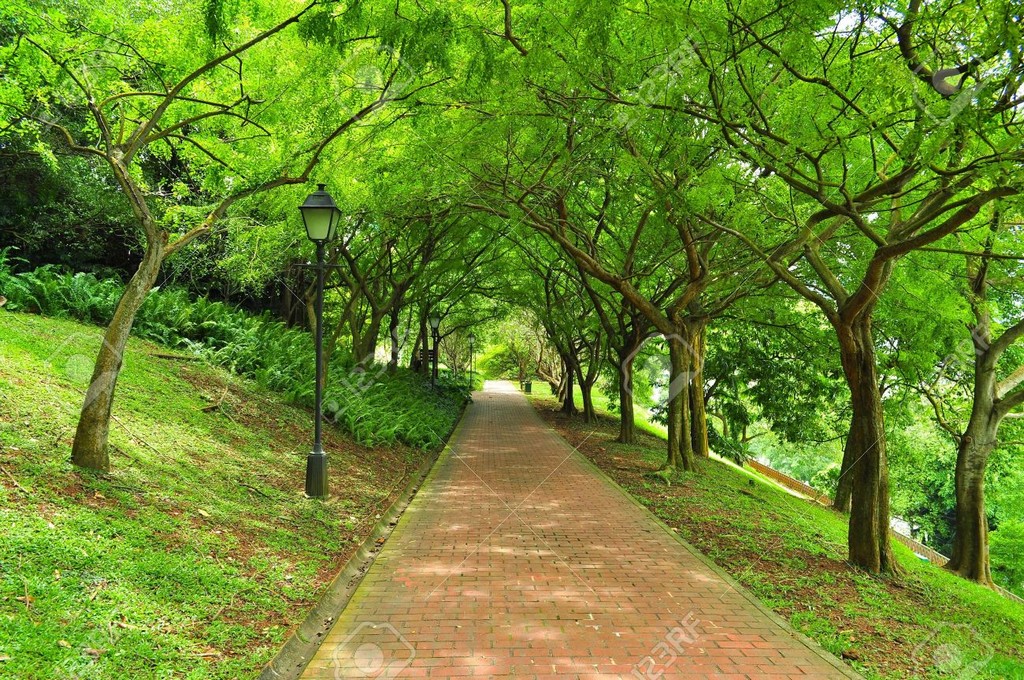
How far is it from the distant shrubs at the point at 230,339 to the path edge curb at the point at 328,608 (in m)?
4.56

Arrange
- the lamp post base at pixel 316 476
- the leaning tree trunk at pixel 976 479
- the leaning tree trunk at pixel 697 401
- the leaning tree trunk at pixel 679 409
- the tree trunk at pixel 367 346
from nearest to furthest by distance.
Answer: the lamp post base at pixel 316 476 → the leaning tree trunk at pixel 976 479 → the leaning tree trunk at pixel 679 409 → the leaning tree trunk at pixel 697 401 → the tree trunk at pixel 367 346

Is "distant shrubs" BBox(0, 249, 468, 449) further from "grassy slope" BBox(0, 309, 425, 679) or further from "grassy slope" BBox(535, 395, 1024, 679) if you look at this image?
"grassy slope" BBox(535, 395, 1024, 679)

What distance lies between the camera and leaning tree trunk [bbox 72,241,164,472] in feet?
18.5

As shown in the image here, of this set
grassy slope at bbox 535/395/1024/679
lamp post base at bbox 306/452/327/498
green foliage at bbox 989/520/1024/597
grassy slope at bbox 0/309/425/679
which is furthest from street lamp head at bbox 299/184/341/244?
green foliage at bbox 989/520/1024/597

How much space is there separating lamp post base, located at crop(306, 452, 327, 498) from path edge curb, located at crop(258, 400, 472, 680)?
36.3 inches

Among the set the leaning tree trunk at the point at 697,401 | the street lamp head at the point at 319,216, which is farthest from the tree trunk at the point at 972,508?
the street lamp head at the point at 319,216

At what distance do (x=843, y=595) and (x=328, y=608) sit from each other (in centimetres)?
519

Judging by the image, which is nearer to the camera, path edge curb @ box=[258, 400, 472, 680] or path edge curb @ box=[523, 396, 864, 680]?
path edge curb @ box=[258, 400, 472, 680]

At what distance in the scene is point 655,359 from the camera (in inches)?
962

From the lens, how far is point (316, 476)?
7.88 m

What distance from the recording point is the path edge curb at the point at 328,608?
407 cm

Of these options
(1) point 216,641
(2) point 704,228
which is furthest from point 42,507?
(2) point 704,228

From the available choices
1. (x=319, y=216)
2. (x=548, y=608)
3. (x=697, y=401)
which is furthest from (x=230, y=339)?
(x=697, y=401)

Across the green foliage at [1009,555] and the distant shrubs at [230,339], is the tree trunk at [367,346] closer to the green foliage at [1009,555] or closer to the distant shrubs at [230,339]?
the distant shrubs at [230,339]
